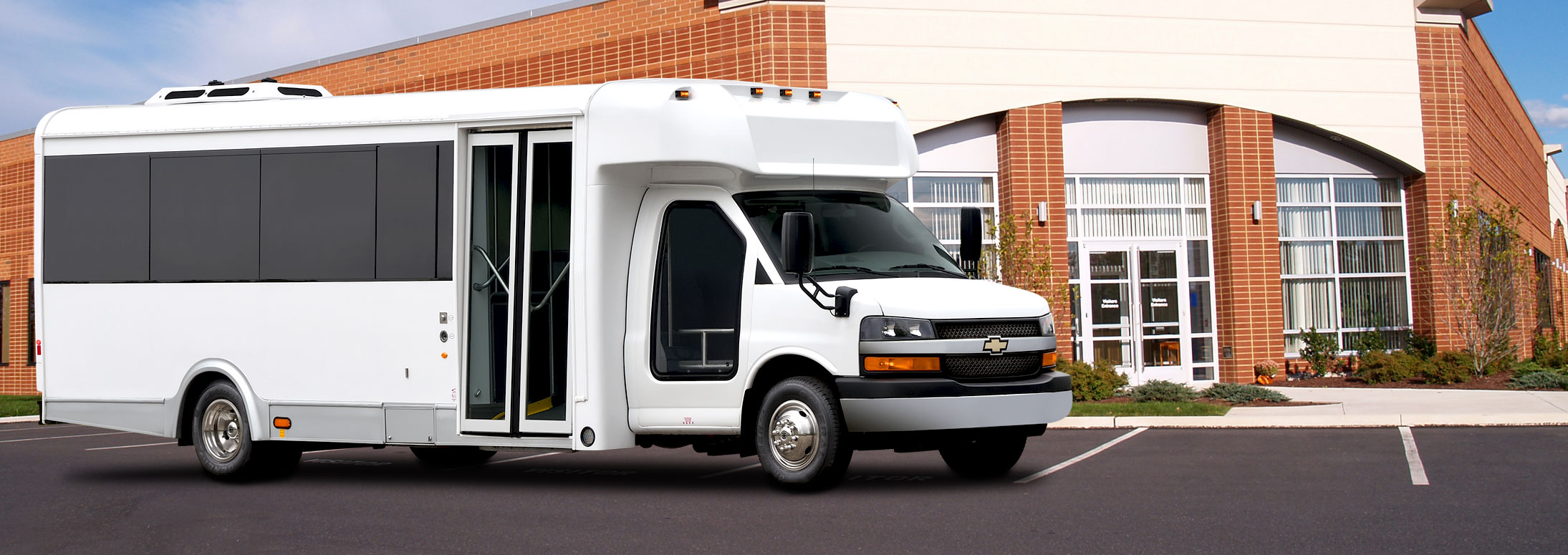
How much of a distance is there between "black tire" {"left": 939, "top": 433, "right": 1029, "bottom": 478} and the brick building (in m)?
9.66

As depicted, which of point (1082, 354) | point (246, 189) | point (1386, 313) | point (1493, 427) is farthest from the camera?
point (1386, 313)

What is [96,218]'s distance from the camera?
10.3 m

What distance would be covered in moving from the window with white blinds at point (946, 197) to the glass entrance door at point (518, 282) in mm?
11260

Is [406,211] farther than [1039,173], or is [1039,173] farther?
[1039,173]

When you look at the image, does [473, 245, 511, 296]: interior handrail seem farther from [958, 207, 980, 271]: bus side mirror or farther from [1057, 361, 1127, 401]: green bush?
[1057, 361, 1127, 401]: green bush

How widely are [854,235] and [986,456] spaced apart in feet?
6.66

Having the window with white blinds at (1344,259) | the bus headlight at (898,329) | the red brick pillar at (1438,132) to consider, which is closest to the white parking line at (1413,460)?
the bus headlight at (898,329)

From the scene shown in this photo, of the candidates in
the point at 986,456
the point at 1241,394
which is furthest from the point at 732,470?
the point at 1241,394

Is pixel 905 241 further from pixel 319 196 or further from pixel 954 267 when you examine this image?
pixel 319 196

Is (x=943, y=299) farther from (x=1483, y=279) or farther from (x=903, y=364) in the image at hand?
(x=1483, y=279)

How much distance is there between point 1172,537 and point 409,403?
5403 mm

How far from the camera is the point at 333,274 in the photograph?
9648mm

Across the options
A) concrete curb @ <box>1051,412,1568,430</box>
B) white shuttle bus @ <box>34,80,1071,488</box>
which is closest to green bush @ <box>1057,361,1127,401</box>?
concrete curb @ <box>1051,412,1568,430</box>

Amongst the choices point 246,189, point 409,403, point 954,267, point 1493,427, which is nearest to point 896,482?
point 954,267
